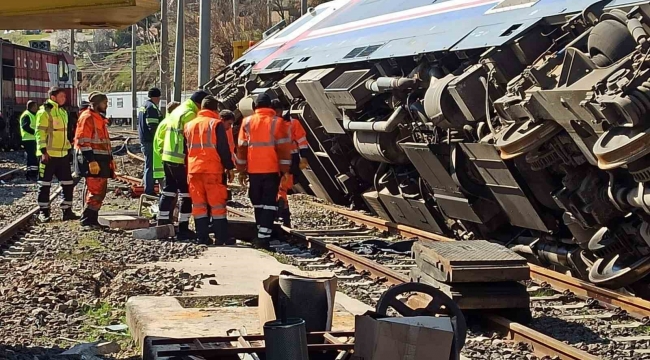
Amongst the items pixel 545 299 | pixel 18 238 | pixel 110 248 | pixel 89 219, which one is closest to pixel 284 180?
pixel 110 248

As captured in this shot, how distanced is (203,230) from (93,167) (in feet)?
7.40

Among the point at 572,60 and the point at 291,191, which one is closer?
the point at 572,60

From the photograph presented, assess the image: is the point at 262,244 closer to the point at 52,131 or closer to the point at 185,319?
the point at 52,131

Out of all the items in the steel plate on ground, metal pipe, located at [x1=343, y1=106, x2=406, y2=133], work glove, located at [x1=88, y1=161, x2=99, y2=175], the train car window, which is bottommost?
the steel plate on ground

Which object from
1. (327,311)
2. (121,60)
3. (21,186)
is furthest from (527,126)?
(121,60)

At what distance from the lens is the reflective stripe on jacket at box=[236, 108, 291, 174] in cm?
1166

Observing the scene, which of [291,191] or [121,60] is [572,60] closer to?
[291,191]

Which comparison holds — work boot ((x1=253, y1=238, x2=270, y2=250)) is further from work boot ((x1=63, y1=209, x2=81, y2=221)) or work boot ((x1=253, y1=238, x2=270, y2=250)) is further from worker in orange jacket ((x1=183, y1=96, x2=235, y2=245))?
work boot ((x1=63, y1=209, x2=81, y2=221))

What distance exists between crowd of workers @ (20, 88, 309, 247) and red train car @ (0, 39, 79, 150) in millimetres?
14985

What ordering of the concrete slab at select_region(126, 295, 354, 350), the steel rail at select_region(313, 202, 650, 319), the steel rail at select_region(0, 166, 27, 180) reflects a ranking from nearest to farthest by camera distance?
the concrete slab at select_region(126, 295, 354, 350) → the steel rail at select_region(313, 202, 650, 319) → the steel rail at select_region(0, 166, 27, 180)

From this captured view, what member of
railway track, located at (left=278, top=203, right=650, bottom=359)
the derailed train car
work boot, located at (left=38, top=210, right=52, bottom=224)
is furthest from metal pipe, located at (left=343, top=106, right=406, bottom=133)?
work boot, located at (left=38, top=210, right=52, bottom=224)

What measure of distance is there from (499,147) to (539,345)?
10.1 feet

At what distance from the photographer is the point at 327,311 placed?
6094 millimetres

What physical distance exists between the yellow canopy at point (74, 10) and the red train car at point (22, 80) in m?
23.3
